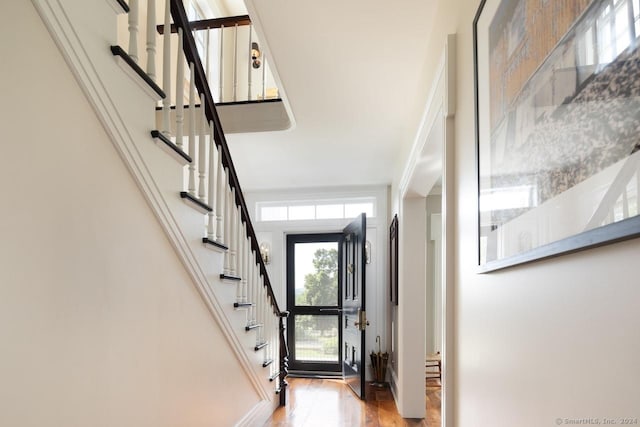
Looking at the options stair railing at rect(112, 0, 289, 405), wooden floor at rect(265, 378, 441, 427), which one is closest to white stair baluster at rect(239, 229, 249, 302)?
stair railing at rect(112, 0, 289, 405)

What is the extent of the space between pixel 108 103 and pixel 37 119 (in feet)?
0.92

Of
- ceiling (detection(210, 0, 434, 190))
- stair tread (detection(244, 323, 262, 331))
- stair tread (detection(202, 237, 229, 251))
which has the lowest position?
stair tread (detection(244, 323, 262, 331))

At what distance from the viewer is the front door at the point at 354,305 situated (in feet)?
14.1

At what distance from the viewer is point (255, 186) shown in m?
5.50

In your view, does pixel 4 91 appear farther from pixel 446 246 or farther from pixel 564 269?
pixel 446 246

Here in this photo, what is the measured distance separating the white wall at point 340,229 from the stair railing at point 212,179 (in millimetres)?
1622

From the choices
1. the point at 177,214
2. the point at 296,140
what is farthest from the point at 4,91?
the point at 296,140

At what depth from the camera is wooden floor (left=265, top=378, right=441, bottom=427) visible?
11.3ft

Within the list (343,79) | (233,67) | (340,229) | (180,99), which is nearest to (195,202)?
(180,99)

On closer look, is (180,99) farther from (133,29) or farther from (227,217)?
(227,217)

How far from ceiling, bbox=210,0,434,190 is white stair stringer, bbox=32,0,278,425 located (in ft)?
3.16

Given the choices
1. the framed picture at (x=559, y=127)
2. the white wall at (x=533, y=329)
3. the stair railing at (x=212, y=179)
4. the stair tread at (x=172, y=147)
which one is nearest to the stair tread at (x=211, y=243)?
the stair railing at (x=212, y=179)

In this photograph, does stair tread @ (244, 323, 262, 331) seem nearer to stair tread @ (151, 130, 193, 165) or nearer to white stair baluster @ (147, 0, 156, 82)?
stair tread @ (151, 130, 193, 165)

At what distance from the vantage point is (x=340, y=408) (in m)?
3.88
